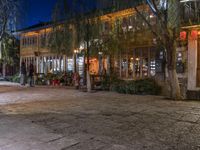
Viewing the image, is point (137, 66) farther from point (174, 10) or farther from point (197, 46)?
point (174, 10)

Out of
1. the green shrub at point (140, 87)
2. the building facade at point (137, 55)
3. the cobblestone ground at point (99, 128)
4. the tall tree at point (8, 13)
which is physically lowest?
the cobblestone ground at point (99, 128)

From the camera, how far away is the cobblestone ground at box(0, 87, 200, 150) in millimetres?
5469

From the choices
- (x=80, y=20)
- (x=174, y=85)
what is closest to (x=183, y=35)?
(x=174, y=85)

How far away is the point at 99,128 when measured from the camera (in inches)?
268

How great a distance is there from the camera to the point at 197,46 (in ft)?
45.9

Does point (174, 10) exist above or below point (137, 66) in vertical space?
above

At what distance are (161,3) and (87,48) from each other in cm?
620

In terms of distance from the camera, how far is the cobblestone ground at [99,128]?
5.47 metres

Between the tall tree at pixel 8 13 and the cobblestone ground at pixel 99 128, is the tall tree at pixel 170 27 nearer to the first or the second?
the cobblestone ground at pixel 99 128

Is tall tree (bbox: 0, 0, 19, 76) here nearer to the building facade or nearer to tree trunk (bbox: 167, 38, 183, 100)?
the building facade

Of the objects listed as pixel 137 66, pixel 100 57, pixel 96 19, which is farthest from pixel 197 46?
pixel 100 57

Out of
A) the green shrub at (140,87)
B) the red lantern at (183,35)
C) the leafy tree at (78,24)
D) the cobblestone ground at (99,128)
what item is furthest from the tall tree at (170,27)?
the leafy tree at (78,24)

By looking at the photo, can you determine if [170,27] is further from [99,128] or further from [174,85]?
[99,128]

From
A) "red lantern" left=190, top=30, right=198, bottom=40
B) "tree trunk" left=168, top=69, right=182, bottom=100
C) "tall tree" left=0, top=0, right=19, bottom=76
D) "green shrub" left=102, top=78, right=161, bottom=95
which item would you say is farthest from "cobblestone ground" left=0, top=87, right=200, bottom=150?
"tall tree" left=0, top=0, right=19, bottom=76
